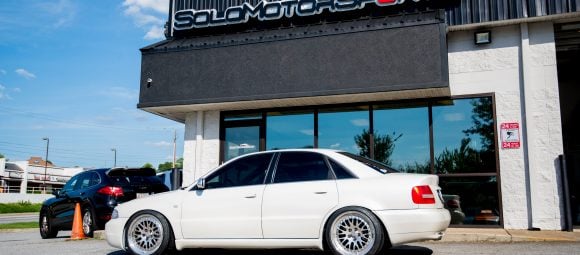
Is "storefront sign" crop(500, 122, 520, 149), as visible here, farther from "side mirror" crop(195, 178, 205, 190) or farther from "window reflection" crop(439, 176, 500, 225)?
"side mirror" crop(195, 178, 205, 190)

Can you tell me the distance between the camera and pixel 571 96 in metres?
14.6

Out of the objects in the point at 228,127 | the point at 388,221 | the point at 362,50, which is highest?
the point at 362,50

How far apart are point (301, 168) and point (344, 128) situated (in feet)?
17.8

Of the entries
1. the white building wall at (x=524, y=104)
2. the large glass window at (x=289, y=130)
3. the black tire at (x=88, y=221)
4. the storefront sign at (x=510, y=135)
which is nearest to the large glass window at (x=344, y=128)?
the large glass window at (x=289, y=130)

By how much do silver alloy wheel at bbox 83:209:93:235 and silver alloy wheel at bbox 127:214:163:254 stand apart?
447cm

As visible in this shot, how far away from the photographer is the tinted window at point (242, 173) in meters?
6.82

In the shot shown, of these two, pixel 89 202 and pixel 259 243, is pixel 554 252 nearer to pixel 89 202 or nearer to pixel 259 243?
pixel 259 243

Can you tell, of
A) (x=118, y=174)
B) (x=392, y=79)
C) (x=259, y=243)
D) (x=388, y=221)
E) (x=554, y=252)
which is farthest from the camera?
(x=118, y=174)

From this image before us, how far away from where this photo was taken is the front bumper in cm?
696

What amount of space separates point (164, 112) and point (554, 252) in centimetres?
954

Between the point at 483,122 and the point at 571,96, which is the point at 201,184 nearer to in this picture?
the point at 483,122

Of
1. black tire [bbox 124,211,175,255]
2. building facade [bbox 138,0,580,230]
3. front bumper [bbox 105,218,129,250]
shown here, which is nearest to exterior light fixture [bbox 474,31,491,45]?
building facade [bbox 138,0,580,230]

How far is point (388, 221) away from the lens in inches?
230

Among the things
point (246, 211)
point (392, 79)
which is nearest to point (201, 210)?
point (246, 211)
